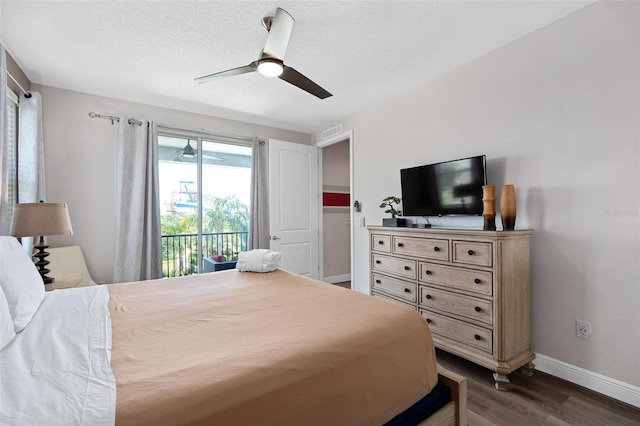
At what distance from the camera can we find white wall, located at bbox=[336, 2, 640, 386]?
182 cm

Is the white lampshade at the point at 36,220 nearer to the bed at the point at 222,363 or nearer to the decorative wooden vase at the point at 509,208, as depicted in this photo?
the bed at the point at 222,363

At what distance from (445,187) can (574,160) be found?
92 centimetres

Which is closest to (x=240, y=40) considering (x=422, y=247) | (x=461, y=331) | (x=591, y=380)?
(x=422, y=247)

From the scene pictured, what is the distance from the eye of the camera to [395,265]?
9.06 ft

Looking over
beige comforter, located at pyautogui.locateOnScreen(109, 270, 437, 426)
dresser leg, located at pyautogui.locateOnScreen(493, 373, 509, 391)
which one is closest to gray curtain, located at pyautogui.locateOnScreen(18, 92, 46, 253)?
beige comforter, located at pyautogui.locateOnScreen(109, 270, 437, 426)

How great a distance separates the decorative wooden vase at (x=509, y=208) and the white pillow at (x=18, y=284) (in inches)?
111

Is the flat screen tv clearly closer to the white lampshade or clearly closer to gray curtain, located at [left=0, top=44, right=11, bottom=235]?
the white lampshade

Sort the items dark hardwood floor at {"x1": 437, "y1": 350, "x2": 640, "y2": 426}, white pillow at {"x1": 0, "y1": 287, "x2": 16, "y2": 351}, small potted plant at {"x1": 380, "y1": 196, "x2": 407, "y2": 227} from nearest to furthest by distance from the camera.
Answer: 1. white pillow at {"x1": 0, "y1": 287, "x2": 16, "y2": 351}
2. dark hardwood floor at {"x1": 437, "y1": 350, "x2": 640, "y2": 426}
3. small potted plant at {"x1": 380, "y1": 196, "x2": 407, "y2": 227}

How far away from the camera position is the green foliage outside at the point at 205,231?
12.9 feet

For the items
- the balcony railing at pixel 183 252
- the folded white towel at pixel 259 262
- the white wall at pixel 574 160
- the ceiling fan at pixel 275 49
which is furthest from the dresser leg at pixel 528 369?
the balcony railing at pixel 183 252

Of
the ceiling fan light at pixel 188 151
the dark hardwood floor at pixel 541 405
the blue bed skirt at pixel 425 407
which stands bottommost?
the dark hardwood floor at pixel 541 405

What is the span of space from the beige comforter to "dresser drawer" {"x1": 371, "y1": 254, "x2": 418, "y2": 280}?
1084 mm

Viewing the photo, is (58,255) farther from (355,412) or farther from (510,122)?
(510,122)

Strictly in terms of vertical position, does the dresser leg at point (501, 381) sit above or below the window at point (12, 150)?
below
